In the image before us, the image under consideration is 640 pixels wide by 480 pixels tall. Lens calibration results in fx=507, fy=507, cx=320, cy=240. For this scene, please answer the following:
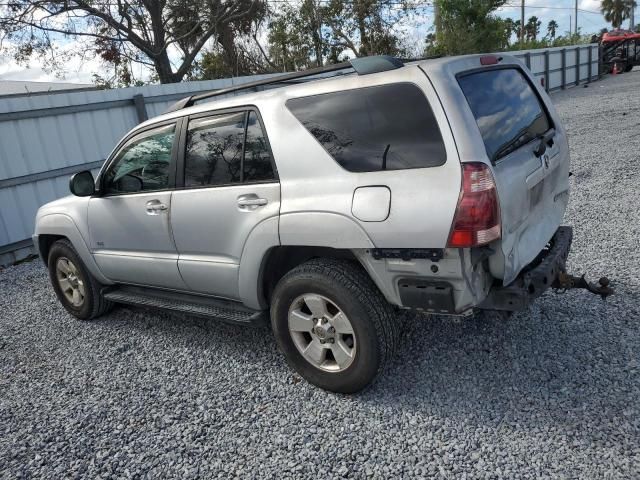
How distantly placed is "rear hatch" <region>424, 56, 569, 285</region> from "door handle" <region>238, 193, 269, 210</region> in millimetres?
1184

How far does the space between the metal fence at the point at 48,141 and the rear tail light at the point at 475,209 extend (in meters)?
6.89

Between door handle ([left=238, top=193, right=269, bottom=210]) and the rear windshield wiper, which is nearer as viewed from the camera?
the rear windshield wiper

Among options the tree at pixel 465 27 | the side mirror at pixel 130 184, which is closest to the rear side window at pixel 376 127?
the side mirror at pixel 130 184

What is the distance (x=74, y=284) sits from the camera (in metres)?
4.64

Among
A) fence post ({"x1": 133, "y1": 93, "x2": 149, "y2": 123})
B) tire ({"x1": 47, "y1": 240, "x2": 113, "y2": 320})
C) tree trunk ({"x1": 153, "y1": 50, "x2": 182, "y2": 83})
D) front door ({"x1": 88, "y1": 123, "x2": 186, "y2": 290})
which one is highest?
tree trunk ({"x1": 153, "y1": 50, "x2": 182, "y2": 83})

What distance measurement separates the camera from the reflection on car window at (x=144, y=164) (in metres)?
3.65

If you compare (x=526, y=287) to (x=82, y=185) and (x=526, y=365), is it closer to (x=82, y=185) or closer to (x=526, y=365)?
(x=526, y=365)

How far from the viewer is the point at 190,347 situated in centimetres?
388

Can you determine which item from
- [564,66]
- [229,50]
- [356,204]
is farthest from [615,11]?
[356,204]

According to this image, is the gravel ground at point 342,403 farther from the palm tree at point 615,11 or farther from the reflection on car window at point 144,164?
the palm tree at point 615,11

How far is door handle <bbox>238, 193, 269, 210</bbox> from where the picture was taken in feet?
9.87

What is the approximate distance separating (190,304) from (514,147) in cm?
237

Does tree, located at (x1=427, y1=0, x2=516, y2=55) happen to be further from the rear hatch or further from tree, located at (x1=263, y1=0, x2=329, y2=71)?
the rear hatch

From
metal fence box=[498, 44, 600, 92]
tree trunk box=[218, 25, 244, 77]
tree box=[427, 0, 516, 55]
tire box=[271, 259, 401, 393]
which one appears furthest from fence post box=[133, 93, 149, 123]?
tree box=[427, 0, 516, 55]
